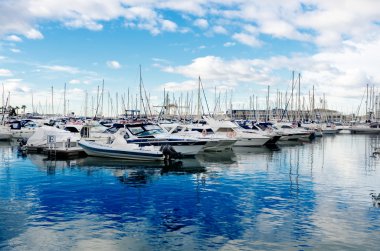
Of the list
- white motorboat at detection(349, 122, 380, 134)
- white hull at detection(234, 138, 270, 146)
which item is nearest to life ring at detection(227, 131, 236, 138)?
white hull at detection(234, 138, 270, 146)

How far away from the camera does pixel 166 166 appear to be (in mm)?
28031

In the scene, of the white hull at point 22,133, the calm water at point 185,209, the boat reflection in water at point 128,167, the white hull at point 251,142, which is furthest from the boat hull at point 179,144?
the white hull at point 22,133

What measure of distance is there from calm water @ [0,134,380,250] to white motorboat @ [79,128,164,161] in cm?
254

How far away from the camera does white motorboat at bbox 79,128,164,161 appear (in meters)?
29.5

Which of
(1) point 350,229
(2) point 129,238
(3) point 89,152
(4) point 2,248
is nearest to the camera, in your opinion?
(4) point 2,248

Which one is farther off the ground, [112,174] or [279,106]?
[279,106]

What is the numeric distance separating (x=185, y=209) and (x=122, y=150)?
15.8 m

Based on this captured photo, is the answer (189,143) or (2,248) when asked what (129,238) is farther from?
(189,143)

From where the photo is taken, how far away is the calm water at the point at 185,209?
11555mm

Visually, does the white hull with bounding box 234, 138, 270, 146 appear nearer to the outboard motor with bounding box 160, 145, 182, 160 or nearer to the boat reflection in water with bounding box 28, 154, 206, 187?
the boat reflection in water with bounding box 28, 154, 206, 187

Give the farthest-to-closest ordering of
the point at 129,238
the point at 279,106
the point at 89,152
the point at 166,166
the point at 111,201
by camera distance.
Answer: the point at 279,106 < the point at 89,152 < the point at 166,166 < the point at 111,201 < the point at 129,238

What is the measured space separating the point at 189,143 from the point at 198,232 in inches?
804

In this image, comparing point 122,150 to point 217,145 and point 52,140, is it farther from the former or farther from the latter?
point 217,145

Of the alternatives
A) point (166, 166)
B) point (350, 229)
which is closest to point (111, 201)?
point (350, 229)
